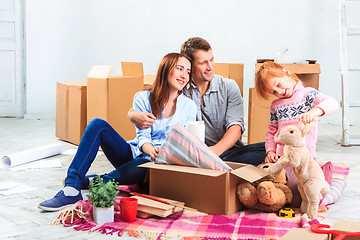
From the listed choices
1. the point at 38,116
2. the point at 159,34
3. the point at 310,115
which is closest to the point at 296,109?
the point at 310,115

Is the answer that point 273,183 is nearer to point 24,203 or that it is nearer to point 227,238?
point 227,238

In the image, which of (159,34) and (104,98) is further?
(159,34)

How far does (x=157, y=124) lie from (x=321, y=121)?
293 centimetres

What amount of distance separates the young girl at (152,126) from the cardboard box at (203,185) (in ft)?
0.44

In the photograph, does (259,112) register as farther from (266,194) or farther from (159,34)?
(159,34)

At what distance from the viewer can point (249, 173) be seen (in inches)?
77.4

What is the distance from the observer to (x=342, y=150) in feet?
11.6

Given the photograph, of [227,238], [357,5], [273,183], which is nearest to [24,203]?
[227,238]

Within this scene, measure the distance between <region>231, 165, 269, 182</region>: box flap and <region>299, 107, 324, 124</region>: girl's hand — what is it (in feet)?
0.92

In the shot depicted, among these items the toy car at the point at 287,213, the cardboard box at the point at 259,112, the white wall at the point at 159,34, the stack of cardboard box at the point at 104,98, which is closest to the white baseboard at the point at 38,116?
the white wall at the point at 159,34

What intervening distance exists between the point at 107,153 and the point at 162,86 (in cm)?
42

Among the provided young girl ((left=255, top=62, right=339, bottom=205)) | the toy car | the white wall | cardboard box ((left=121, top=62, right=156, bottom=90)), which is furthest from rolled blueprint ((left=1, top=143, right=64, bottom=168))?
the white wall

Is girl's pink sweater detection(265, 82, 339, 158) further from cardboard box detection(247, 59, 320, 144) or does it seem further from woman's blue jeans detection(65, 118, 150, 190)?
cardboard box detection(247, 59, 320, 144)

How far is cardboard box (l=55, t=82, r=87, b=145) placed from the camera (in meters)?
3.61
